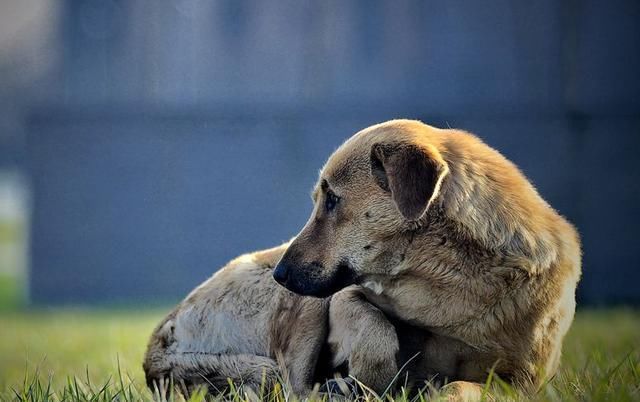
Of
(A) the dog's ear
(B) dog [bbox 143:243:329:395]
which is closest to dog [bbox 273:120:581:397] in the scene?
(A) the dog's ear

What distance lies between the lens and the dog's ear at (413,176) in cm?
360

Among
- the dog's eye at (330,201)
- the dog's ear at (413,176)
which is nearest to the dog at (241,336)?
the dog's eye at (330,201)

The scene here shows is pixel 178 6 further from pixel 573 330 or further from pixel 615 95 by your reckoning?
pixel 573 330

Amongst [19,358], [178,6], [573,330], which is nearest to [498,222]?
[573,330]

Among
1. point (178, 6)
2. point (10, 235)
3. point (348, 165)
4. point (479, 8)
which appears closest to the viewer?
point (348, 165)

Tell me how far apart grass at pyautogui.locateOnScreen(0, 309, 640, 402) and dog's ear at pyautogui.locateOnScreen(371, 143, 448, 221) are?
714 mm

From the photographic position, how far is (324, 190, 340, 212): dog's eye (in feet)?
12.9

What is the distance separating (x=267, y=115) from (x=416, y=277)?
31.4 ft

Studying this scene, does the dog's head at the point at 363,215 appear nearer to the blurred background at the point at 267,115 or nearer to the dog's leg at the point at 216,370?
the dog's leg at the point at 216,370

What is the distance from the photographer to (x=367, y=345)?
3.67 metres

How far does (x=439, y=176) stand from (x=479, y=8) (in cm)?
920

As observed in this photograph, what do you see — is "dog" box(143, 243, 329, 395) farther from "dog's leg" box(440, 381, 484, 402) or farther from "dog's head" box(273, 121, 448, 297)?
"dog's leg" box(440, 381, 484, 402)

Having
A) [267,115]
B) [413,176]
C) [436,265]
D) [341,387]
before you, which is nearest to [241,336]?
[341,387]

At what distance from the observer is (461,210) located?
368 cm
